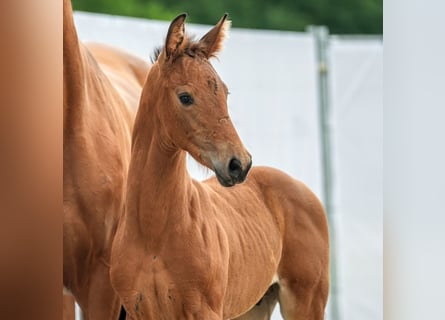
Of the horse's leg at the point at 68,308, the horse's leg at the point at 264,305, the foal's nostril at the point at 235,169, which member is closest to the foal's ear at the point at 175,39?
the foal's nostril at the point at 235,169

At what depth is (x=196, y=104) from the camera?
1.79 metres

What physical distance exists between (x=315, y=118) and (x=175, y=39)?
740 mm

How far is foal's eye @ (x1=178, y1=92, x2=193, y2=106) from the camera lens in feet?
5.90

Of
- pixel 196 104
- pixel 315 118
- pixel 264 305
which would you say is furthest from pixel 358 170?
pixel 196 104

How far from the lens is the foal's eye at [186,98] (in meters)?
1.80

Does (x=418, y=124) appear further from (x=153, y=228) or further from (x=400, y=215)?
(x=153, y=228)

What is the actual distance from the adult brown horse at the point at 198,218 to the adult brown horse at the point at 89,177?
0.12 metres

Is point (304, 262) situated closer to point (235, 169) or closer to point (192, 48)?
point (235, 169)

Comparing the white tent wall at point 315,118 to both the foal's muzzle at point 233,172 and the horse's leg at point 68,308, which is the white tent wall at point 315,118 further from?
the horse's leg at point 68,308

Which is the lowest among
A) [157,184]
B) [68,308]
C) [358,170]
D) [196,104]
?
[68,308]

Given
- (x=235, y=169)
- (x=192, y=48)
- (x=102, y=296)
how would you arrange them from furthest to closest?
(x=102, y=296) → (x=192, y=48) → (x=235, y=169)

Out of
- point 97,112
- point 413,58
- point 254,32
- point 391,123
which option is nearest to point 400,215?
point 391,123

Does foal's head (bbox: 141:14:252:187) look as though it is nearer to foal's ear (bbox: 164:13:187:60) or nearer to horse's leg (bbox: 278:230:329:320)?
foal's ear (bbox: 164:13:187:60)

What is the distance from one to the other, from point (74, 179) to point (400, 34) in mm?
940
